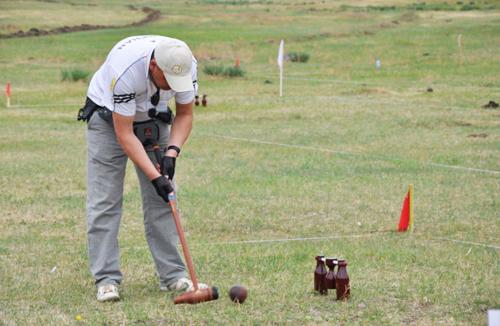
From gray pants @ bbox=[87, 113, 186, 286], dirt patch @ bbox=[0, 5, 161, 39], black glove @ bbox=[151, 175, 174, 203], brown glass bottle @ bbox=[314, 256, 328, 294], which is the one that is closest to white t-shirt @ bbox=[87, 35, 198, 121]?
gray pants @ bbox=[87, 113, 186, 286]

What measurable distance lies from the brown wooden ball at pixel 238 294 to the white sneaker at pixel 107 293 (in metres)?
0.81

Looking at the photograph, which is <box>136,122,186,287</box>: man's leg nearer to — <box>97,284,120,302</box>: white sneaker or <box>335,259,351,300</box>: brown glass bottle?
<box>97,284,120,302</box>: white sneaker

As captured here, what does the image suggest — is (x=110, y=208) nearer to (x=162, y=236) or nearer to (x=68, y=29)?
(x=162, y=236)

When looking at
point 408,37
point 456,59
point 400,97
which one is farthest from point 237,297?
point 408,37

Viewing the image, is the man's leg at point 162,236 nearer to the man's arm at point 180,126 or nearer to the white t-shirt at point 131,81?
the man's arm at point 180,126

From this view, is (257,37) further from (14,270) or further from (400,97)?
(14,270)

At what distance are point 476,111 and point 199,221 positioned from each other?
11.4 m

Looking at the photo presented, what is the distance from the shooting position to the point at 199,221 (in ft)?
34.2

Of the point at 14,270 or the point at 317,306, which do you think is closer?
the point at 317,306

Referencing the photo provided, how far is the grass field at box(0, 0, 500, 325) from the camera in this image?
6957mm

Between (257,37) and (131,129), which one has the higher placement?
(131,129)

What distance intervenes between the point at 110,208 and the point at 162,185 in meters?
0.53

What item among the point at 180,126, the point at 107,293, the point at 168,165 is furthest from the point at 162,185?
the point at 107,293

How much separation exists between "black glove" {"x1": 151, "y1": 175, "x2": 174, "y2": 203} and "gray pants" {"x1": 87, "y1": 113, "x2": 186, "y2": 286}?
29 cm
